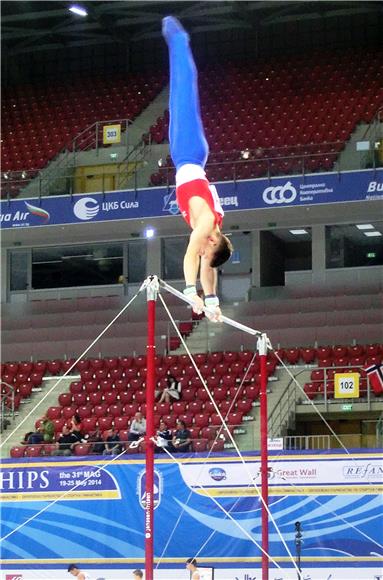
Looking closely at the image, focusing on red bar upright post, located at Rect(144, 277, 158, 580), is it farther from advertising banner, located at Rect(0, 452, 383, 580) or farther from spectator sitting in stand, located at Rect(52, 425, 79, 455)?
spectator sitting in stand, located at Rect(52, 425, 79, 455)

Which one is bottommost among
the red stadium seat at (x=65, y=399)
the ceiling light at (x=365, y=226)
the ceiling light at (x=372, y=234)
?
the red stadium seat at (x=65, y=399)

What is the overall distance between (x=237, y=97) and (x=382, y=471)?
46.3ft

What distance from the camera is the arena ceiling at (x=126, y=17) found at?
2808 cm

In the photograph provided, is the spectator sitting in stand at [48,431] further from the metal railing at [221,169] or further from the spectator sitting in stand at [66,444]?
the metal railing at [221,169]

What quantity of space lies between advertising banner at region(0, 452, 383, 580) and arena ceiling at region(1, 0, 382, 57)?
50.8ft

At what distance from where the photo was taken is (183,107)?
26.2ft

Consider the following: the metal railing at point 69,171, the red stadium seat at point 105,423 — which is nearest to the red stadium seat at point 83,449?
the red stadium seat at point 105,423

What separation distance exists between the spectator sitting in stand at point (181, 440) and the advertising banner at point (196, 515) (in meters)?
0.40

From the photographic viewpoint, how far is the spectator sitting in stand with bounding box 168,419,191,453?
53.0ft

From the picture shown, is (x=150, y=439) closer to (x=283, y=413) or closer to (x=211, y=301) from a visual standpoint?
(x=211, y=301)

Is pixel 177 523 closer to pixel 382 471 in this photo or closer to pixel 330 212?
pixel 382 471

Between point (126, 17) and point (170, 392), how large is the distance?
45.8ft

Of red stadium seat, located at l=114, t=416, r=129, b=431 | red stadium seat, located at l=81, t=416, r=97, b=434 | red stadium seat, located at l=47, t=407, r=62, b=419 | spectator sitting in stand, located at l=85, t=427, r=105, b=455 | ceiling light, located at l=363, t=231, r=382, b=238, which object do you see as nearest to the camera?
spectator sitting in stand, located at l=85, t=427, r=105, b=455

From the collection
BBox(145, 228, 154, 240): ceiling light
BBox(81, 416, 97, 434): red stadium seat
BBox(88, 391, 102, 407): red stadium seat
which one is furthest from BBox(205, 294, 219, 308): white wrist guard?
BBox(145, 228, 154, 240): ceiling light
